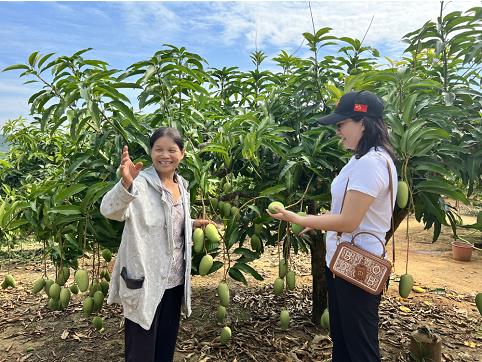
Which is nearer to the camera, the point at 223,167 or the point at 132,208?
the point at 132,208

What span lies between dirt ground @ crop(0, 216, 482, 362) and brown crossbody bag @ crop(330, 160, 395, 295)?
4.05 ft

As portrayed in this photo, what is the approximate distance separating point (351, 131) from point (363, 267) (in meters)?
0.51

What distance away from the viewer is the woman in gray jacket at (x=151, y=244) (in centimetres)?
156

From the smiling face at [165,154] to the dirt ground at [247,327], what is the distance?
147 cm

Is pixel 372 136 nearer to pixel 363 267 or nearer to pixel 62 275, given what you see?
pixel 363 267

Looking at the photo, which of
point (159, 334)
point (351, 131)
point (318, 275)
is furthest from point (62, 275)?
point (318, 275)

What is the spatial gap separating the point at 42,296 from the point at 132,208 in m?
3.05

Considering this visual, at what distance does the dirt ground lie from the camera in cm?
A: 271

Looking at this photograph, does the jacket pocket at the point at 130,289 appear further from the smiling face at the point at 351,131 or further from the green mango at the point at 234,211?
the smiling face at the point at 351,131

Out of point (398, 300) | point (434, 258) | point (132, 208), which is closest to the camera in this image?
point (132, 208)

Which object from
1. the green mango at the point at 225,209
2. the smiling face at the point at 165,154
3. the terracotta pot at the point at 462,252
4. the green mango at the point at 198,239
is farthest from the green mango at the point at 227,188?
the terracotta pot at the point at 462,252

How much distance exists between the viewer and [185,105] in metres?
2.47

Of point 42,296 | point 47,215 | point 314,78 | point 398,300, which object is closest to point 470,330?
point 398,300

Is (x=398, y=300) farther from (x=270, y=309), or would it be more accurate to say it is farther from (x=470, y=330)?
(x=270, y=309)
